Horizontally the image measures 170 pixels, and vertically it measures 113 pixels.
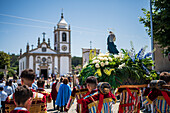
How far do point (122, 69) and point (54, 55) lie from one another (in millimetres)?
45577

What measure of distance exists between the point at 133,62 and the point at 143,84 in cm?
58

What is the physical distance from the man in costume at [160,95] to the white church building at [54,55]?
45.2 m

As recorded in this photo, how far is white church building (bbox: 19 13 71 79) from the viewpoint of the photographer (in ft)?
156

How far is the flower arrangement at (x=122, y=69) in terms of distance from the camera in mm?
4363

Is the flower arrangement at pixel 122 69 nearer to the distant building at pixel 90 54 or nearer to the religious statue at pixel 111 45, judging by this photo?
the distant building at pixel 90 54

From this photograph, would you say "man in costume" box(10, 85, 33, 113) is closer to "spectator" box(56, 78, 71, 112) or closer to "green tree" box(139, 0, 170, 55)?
"spectator" box(56, 78, 71, 112)

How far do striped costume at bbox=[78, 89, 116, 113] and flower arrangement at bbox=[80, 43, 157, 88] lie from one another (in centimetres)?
85

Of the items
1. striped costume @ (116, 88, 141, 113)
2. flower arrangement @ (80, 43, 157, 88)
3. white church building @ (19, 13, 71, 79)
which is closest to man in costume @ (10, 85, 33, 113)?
flower arrangement @ (80, 43, 157, 88)

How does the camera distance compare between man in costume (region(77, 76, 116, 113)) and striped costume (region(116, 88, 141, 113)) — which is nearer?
man in costume (region(77, 76, 116, 113))

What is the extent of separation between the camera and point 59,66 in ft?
162

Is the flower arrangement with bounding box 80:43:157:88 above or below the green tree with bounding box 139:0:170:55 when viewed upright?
below

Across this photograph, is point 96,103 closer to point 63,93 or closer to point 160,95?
point 160,95

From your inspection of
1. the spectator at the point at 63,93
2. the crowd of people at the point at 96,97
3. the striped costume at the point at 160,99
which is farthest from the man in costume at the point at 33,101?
the spectator at the point at 63,93

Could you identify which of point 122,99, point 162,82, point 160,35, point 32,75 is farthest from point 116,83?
point 160,35
